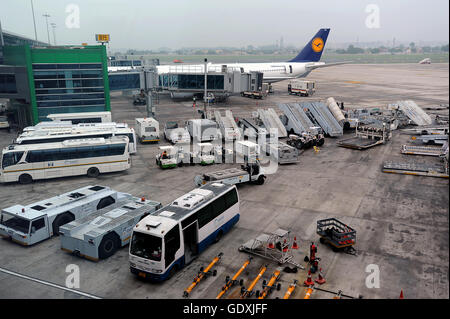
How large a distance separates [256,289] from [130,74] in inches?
2360

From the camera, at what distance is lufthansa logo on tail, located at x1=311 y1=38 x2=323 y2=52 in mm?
82019

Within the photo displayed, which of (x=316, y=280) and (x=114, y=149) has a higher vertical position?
(x=114, y=149)

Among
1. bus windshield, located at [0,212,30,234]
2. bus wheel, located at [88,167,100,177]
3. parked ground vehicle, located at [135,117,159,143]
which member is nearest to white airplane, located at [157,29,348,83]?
parked ground vehicle, located at [135,117,159,143]

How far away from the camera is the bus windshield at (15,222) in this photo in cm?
1960

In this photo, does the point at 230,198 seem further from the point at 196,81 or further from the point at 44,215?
the point at 196,81

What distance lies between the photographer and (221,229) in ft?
66.2

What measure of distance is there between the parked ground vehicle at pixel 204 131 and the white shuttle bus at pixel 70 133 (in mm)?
7587

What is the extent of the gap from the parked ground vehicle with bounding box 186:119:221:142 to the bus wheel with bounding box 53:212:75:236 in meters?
21.8

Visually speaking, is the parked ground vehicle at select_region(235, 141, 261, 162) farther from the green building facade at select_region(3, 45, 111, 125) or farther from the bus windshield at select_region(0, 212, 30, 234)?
the green building facade at select_region(3, 45, 111, 125)

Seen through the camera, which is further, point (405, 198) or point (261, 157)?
point (261, 157)

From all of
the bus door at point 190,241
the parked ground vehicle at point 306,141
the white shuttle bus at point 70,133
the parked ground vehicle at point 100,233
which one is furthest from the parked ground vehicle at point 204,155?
the bus door at point 190,241

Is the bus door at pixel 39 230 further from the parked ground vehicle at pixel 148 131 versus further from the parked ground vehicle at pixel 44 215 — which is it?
the parked ground vehicle at pixel 148 131
